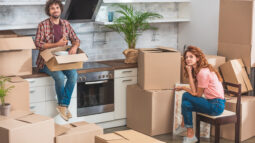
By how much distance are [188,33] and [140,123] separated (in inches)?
73.3

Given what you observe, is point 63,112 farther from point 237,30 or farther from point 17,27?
point 237,30

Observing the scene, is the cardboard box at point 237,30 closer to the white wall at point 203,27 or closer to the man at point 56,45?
the white wall at point 203,27

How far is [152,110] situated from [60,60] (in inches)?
52.7

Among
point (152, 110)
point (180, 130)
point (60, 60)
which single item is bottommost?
point (180, 130)

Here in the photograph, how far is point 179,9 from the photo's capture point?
6.80 m

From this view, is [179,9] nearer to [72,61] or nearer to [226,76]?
[226,76]

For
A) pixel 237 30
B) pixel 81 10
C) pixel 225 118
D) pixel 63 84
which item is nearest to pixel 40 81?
pixel 63 84

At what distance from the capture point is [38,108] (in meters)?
5.14

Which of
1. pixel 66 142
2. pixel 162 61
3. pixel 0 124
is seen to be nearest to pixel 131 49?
pixel 162 61

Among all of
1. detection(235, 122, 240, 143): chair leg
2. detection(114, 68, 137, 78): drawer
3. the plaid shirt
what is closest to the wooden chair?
detection(235, 122, 240, 143): chair leg

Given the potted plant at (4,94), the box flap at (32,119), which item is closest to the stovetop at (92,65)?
the potted plant at (4,94)

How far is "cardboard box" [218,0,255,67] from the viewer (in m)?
5.44

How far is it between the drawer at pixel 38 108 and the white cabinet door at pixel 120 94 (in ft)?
3.28

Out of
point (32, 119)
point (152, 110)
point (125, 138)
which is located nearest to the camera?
point (125, 138)
